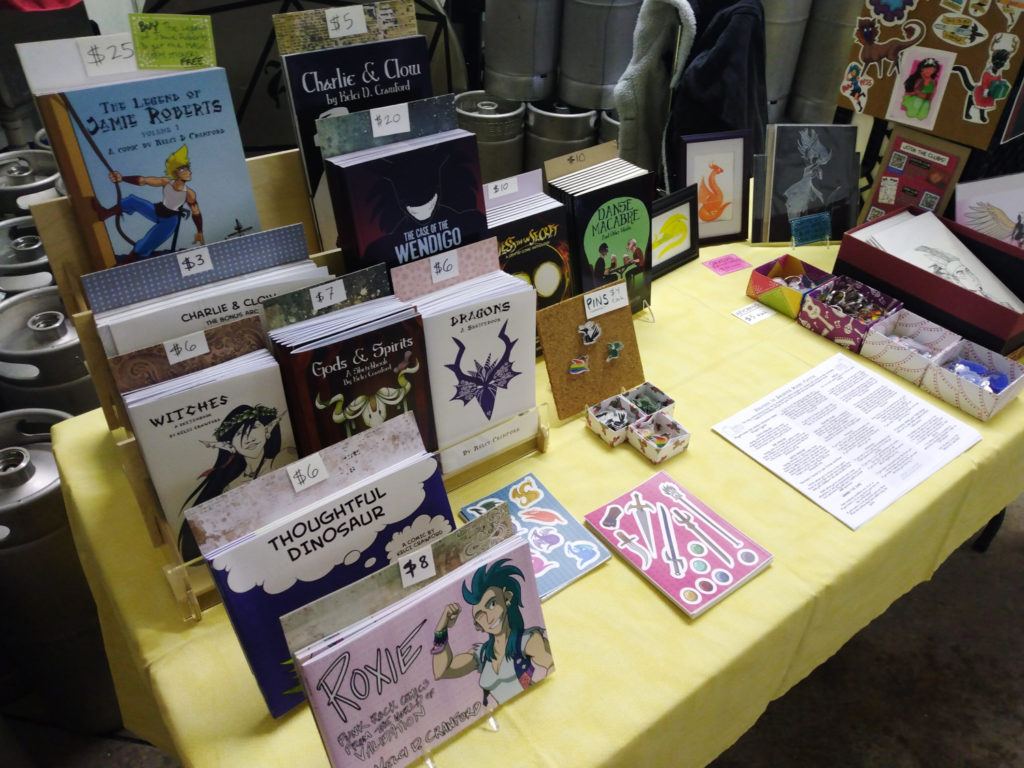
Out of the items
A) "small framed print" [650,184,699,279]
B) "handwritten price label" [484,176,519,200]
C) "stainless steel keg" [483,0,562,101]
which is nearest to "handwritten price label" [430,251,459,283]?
"handwritten price label" [484,176,519,200]

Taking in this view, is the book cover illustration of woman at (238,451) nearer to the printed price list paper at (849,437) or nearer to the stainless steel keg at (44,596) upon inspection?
the stainless steel keg at (44,596)

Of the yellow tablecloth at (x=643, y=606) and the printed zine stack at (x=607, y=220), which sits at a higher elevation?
the printed zine stack at (x=607, y=220)

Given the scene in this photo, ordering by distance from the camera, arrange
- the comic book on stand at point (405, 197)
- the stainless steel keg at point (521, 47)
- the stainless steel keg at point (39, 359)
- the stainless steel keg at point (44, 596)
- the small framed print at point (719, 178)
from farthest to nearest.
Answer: the stainless steel keg at point (521, 47) → the small framed print at point (719, 178) → the stainless steel keg at point (39, 359) → the stainless steel keg at point (44, 596) → the comic book on stand at point (405, 197)

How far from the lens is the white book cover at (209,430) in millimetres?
921

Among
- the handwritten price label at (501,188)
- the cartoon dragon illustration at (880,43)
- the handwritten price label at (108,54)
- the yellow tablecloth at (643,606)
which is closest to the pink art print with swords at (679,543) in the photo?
the yellow tablecloth at (643,606)

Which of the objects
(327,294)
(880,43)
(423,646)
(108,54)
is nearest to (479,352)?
(327,294)

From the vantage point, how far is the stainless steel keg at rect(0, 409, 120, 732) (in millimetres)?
1400

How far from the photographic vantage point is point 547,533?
1.15 m

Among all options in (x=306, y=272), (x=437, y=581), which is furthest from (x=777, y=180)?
(x=437, y=581)

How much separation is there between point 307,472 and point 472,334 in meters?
0.36

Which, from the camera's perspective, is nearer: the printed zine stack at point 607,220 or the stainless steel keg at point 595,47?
the printed zine stack at point 607,220

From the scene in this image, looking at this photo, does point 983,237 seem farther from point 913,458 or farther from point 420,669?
point 420,669

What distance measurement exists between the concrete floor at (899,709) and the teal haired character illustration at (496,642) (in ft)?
3.08

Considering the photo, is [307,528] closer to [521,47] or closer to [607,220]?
[607,220]
